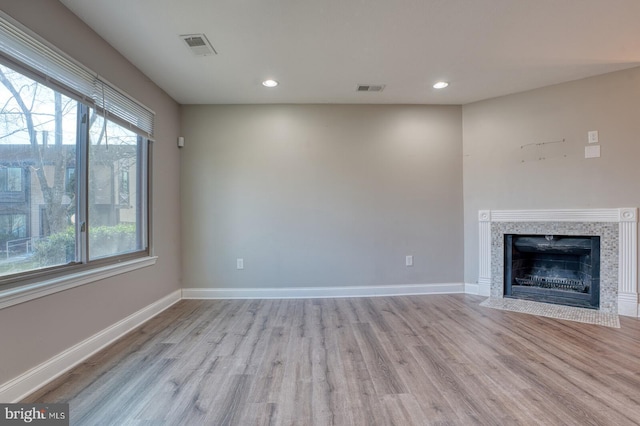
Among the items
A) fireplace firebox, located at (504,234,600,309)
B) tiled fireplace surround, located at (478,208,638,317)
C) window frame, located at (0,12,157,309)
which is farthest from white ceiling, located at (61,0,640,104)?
fireplace firebox, located at (504,234,600,309)

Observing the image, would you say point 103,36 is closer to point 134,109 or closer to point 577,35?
point 134,109

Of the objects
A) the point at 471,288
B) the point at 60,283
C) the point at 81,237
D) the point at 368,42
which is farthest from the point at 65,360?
the point at 471,288

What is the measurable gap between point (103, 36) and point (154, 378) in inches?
104

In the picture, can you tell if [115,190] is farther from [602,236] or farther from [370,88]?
[602,236]

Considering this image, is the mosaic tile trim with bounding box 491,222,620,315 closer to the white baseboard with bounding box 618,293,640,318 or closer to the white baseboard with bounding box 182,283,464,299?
the white baseboard with bounding box 618,293,640,318

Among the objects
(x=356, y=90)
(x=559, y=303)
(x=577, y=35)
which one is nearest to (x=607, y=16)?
(x=577, y=35)

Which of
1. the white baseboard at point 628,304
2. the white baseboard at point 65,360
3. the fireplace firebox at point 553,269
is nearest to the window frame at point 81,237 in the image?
the white baseboard at point 65,360

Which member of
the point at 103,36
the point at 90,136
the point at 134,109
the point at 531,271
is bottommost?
the point at 531,271

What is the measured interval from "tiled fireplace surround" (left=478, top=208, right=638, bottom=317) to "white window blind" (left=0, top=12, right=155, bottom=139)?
13.8 feet

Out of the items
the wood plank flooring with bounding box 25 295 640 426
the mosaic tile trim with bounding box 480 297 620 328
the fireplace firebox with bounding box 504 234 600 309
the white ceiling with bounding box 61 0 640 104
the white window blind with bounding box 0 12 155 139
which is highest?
the white ceiling with bounding box 61 0 640 104

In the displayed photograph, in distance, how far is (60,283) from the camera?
6.11ft

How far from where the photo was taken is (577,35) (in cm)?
226

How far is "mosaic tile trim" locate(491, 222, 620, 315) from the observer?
2945 mm

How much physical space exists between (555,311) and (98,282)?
4468mm
